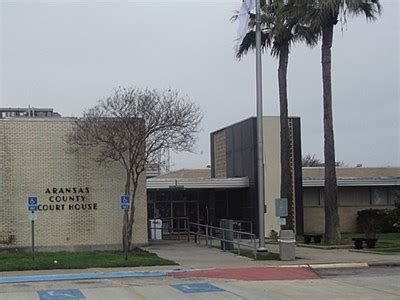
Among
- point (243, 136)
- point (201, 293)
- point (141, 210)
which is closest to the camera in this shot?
point (201, 293)

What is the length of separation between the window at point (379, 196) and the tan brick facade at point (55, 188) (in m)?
19.7

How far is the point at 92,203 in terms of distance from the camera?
28.8 m

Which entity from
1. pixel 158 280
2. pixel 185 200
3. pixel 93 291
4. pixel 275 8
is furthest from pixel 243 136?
pixel 93 291

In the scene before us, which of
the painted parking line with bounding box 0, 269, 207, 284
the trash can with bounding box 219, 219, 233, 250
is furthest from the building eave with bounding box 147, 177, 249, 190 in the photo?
the painted parking line with bounding box 0, 269, 207, 284

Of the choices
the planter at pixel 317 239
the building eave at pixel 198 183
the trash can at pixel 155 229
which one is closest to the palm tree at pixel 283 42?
the planter at pixel 317 239

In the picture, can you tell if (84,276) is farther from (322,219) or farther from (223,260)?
(322,219)

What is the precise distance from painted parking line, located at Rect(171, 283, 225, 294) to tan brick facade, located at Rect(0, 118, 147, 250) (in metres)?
12.3

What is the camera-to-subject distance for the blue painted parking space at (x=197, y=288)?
624 inches

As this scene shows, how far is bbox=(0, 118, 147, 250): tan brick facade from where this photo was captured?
91.6ft

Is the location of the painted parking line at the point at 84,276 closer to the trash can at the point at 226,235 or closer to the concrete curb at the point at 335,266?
the concrete curb at the point at 335,266

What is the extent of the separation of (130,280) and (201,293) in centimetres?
372

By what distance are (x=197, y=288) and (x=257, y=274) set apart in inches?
143

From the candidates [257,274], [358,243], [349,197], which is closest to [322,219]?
[349,197]

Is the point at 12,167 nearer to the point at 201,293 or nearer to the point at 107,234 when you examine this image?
the point at 107,234
